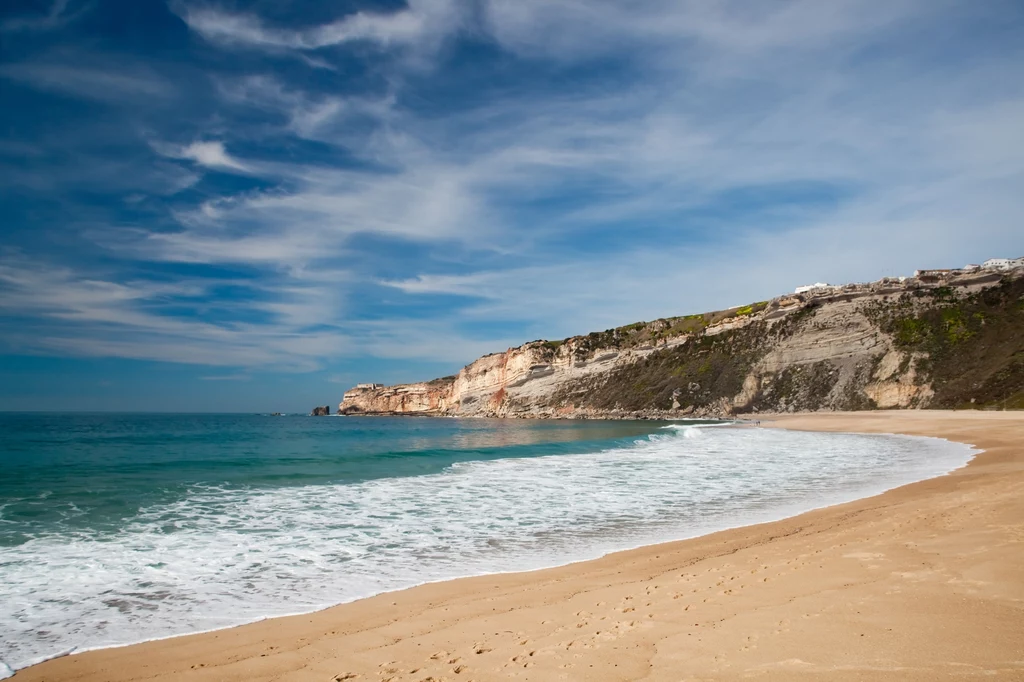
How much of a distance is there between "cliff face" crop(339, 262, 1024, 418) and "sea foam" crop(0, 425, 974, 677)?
1688 inches

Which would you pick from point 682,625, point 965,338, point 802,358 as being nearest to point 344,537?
point 682,625

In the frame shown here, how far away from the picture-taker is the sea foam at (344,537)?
218 inches

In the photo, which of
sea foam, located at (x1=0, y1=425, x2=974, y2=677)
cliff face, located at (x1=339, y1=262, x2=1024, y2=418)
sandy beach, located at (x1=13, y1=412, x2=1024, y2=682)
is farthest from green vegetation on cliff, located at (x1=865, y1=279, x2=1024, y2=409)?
sandy beach, located at (x1=13, y1=412, x2=1024, y2=682)

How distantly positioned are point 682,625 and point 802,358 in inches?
2581

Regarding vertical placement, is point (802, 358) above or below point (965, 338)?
below

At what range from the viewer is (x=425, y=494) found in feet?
42.2

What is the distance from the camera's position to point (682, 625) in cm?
421

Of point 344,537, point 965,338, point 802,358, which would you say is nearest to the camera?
point 344,537

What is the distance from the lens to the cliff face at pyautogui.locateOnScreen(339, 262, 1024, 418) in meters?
50.2

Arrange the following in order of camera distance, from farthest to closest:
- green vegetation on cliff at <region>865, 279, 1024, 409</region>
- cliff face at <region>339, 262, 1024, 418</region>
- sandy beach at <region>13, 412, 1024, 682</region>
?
cliff face at <region>339, 262, 1024, 418</region> < green vegetation on cliff at <region>865, 279, 1024, 409</region> < sandy beach at <region>13, 412, 1024, 682</region>

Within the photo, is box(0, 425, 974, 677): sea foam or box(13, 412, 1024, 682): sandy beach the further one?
box(0, 425, 974, 677): sea foam

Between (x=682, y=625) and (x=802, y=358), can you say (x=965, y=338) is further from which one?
(x=682, y=625)

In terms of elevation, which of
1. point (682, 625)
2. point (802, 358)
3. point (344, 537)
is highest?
point (802, 358)

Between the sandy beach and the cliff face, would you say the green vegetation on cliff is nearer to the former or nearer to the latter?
the cliff face
